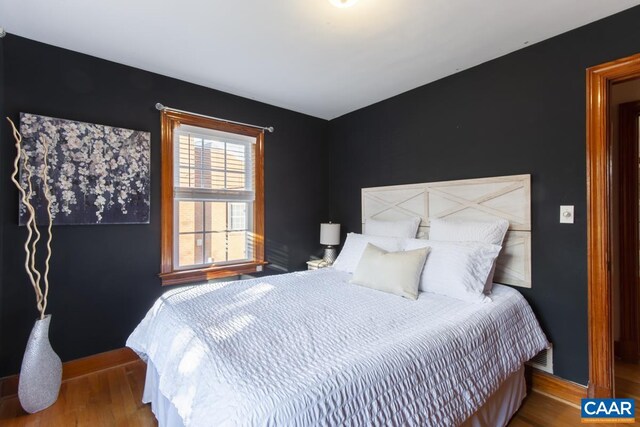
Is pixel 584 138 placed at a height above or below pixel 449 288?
above

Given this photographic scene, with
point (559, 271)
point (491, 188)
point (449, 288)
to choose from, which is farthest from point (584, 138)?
point (449, 288)

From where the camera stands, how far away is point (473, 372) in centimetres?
143

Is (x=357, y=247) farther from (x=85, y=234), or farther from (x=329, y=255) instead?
(x=85, y=234)

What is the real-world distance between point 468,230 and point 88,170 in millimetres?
2920

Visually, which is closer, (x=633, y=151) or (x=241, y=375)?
(x=241, y=375)

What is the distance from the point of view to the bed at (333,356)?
3.23ft

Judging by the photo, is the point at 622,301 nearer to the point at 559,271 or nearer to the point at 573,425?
the point at 559,271

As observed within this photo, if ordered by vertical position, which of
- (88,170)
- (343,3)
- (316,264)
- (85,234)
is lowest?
(316,264)

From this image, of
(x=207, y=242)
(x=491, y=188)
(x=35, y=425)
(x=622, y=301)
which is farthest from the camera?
(x=207, y=242)

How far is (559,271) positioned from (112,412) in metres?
3.07

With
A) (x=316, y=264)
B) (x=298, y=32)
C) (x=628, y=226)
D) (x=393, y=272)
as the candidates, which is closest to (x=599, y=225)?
(x=628, y=226)

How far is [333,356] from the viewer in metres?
1.17

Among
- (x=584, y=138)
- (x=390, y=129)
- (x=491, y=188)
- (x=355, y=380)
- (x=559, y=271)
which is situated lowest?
(x=355, y=380)

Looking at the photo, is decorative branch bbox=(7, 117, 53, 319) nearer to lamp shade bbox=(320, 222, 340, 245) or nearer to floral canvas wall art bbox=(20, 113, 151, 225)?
floral canvas wall art bbox=(20, 113, 151, 225)
